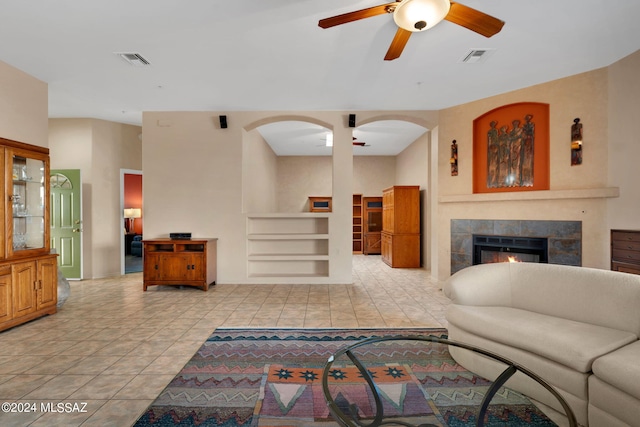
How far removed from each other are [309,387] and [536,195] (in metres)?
4.18

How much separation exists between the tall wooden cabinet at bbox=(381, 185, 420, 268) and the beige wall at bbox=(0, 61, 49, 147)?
661 cm

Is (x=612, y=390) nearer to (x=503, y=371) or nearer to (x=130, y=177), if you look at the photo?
(x=503, y=371)

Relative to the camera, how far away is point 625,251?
3.61 m

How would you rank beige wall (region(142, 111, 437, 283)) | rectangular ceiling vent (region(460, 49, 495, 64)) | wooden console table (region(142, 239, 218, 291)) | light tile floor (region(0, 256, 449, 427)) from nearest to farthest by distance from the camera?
light tile floor (region(0, 256, 449, 427)) < rectangular ceiling vent (region(460, 49, 495, 64)) < wooden console table (region(142, 239, 218, 291)) < beige wall (region(142, 111, 437, 283))

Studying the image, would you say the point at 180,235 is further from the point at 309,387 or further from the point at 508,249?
the point at 508,249

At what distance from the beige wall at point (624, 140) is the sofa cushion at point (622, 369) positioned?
9.11ft

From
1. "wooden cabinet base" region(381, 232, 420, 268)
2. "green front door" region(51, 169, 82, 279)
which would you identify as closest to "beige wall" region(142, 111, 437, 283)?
"green front door" region(51, 169, 82, 279)

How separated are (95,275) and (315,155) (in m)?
6.65

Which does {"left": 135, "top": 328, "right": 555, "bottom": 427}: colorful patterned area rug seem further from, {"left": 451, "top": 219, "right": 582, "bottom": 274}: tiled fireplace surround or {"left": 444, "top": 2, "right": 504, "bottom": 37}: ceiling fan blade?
{"left": 444, "top": 2, "right": 504, "bottom": 37}: ceiling fan blade

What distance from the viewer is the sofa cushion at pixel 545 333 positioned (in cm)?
189

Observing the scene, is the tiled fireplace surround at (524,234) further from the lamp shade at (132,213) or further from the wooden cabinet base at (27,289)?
the lamp shade at (132,213)

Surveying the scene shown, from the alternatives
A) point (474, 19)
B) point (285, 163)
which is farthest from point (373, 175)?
point (474, 19)

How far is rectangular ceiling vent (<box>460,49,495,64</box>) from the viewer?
3555 mm

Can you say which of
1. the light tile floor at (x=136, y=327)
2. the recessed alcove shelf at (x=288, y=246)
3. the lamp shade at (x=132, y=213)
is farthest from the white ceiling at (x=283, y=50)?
the lamp shade at (x=132, y=213)
